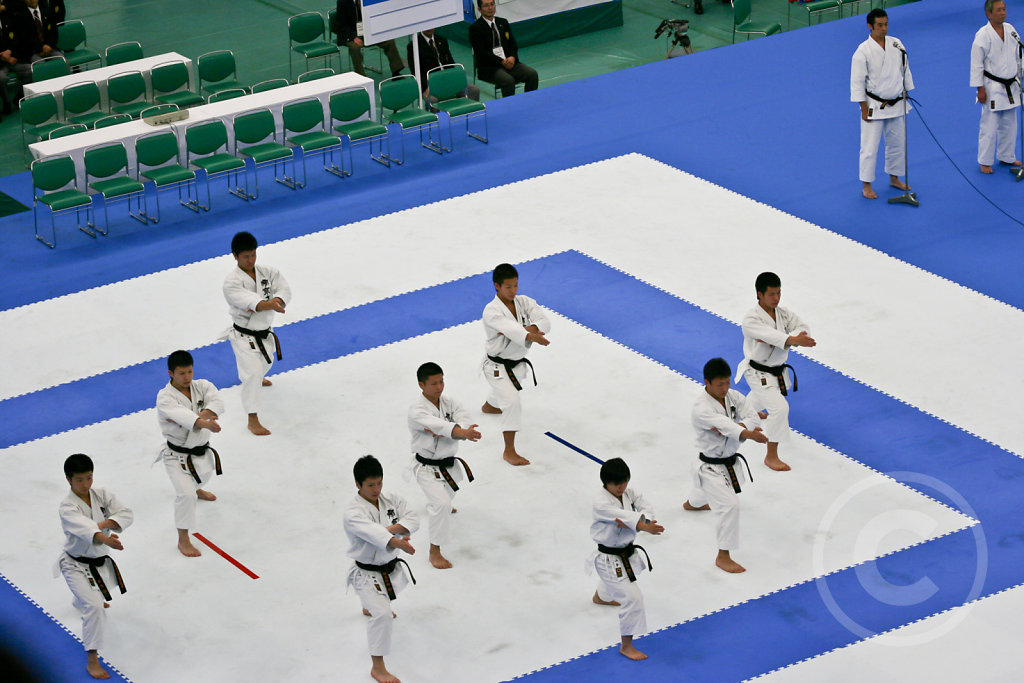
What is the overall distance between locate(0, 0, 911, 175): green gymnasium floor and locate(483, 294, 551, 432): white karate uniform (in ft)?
28.0

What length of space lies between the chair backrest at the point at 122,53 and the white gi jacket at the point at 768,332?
10.2 m

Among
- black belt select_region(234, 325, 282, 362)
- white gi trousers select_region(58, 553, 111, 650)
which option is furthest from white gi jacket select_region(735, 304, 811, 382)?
white gi trousers select_region(58, 553, 111, 650)

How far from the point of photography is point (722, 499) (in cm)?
734

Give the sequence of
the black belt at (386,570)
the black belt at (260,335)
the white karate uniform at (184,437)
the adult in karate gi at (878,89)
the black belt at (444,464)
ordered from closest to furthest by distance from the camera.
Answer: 1. the black belt at (386,570)
2. the black belt at (444,464)
3. the white karate uniform at (184,437)
4. the black belt at (260,335)
5. the adult in karate gi at (878,89)

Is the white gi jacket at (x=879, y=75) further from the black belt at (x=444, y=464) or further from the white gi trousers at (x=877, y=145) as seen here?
the black belt at (x=444, y=464)

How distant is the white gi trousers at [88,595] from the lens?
6711 millimetres

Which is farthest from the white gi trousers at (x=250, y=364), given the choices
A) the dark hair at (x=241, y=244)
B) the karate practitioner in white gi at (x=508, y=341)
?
the karate practitioner in white gi at (x=508, y=341)

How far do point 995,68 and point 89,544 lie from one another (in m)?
9.85

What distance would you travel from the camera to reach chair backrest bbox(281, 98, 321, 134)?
13.4 metres

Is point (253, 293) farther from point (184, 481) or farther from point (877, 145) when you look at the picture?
point (877, 145)

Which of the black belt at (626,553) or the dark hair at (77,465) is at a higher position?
the dark hair at (77,465)

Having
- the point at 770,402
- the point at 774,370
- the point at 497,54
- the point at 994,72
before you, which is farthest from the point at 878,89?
the point at 497,54

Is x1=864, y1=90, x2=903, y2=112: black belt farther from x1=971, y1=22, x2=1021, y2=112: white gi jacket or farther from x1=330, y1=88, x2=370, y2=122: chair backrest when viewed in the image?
x1=330, y1=88, x2=370, y2=122: chair backrest

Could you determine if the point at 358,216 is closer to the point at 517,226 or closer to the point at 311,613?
the point at 517,226
